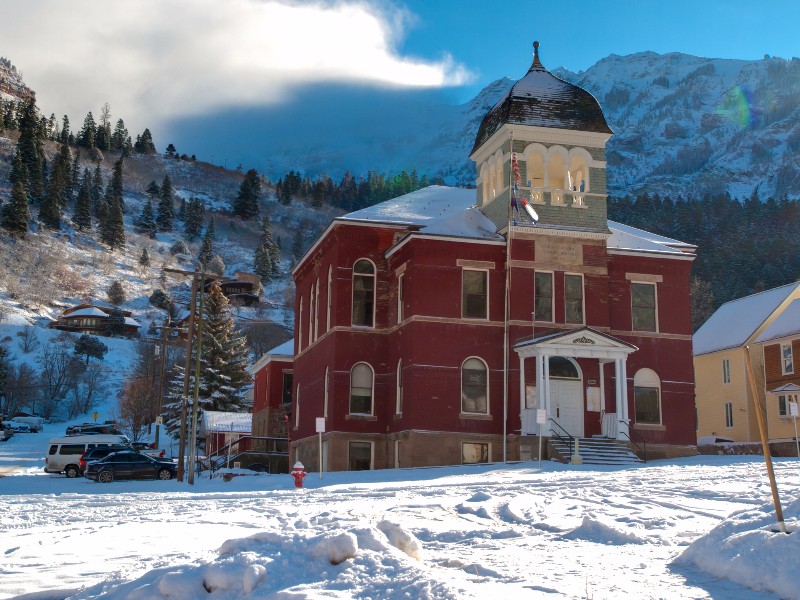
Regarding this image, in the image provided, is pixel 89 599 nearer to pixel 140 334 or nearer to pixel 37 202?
pixel 140 334

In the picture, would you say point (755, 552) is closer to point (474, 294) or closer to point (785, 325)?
point (474, 294)

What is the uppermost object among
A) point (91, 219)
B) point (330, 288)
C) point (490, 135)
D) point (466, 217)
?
point (91, 219)

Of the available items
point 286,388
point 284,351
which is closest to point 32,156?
point 284,351

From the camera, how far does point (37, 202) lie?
593ft

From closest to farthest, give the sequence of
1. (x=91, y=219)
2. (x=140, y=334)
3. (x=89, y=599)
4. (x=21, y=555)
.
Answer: (x=89, y=599)
(x=21, y=555)
(x=140, y=334)
(x=91, y=219)

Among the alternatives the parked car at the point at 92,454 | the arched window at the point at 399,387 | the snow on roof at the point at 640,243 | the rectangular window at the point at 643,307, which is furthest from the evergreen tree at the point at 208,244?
the rectangular window at the point at 643,307

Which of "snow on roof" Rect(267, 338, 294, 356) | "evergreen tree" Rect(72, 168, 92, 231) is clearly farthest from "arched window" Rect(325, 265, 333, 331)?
"evergreen tree" Rect(72, 168, 92, 231)

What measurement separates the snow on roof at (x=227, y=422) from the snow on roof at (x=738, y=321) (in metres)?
30.2

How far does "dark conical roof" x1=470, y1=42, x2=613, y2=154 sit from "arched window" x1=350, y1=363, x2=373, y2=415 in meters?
11.5

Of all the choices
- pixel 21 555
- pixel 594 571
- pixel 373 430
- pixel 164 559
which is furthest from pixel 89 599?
pixel 373 430

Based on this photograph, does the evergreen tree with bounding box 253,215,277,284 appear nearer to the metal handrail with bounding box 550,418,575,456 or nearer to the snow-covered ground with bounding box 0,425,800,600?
the metal handrail with bounding box 550,418,575,456

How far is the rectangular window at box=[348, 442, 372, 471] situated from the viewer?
1590 inches

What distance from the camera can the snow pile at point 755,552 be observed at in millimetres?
10477

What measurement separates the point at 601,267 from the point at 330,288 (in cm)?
1139
